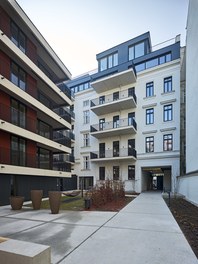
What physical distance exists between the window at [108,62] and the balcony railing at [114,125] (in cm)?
861

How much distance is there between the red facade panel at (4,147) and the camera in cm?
1470

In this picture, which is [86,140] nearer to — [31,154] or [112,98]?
[112,98]

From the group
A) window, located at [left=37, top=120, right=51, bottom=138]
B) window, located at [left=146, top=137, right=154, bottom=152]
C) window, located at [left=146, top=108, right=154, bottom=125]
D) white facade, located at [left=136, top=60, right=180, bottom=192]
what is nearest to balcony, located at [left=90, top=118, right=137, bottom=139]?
white facade, located at [left=136, top=60, right=180, bottom=192]

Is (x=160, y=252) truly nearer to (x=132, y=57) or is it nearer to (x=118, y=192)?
(x=118, y=192)

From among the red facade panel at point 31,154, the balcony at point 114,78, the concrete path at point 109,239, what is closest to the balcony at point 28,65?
the red facade panel at point 31,154

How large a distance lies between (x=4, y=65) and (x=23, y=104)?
11.6ft

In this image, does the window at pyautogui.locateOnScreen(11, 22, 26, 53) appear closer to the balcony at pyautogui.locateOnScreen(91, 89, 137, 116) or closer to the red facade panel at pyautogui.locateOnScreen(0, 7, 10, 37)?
the red facade panel at pyautogui.locateOnScreen(0, 7, 10, 37)

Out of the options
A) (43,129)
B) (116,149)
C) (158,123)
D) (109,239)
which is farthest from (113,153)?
(109,239)

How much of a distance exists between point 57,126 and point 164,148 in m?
12.9

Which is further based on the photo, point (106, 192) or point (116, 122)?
point (116, 122)

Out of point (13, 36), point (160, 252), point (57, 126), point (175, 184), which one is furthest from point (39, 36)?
point (175, 184)

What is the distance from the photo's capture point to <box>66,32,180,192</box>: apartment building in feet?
84.8

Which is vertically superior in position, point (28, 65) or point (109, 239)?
point (28, 65)

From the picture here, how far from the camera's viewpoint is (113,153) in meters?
28.9
